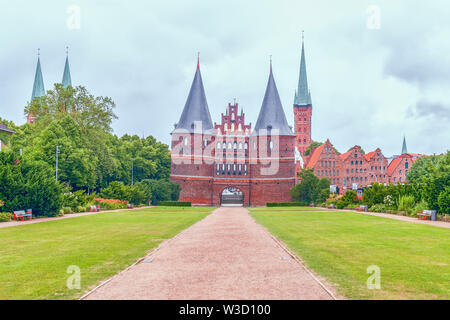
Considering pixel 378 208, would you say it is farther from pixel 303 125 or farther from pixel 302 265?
pixel 303 125

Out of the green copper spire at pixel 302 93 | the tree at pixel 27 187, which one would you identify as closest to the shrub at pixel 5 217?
the tree at pixel 27 187

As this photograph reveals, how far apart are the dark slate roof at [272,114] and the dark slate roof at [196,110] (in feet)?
30.8

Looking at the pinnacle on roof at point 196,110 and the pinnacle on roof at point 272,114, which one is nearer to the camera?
the pinnacle on roof at point 196,110

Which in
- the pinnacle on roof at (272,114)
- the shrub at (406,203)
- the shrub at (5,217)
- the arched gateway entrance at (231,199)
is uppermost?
the pinnacle on roof at (272,114)

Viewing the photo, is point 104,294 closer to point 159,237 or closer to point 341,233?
point 159,237

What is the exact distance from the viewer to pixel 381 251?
39.0 ft

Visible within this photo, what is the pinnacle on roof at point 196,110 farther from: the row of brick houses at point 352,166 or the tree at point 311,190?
the row of brick houses at point 352,166

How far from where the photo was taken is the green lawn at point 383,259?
290 inches

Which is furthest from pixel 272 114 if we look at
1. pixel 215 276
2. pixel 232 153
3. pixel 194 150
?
pixel 215 276

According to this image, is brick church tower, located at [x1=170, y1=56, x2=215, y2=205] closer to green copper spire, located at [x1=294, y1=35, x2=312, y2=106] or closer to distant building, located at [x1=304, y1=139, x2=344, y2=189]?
distant building, located at [x1=304, y1=139, x2=344, y2=189]

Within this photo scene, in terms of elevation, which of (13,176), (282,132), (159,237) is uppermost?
(282,132)

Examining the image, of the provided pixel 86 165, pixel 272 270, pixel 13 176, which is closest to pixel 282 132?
pixel 86 165

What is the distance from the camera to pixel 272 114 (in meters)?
73.2
